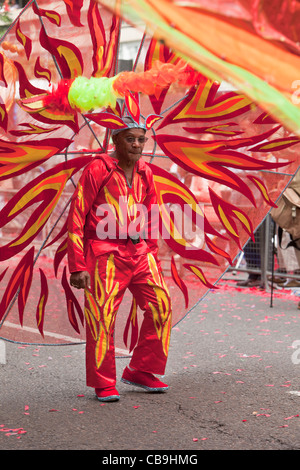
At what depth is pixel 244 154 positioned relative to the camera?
17.0 feet

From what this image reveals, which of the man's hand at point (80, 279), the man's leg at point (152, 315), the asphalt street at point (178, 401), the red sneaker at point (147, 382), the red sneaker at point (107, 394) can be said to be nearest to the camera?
the asphalt street at point (178, 401)

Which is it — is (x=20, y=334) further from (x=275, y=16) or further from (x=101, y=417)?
(x=275, y=16)

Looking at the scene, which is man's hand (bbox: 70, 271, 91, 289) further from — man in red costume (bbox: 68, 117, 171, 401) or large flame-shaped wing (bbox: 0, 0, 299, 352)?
large flame-shaped wing (bbox: 0, 0, 299, 352)

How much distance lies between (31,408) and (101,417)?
0.50 meters

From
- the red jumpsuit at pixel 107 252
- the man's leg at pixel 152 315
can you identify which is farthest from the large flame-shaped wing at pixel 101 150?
the man's leg at pixel 152 315

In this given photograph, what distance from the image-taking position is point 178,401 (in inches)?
183

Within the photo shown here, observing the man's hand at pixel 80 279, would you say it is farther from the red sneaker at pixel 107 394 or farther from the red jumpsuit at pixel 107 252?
the red sneaker at pixel 107 394

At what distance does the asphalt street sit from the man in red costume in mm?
366

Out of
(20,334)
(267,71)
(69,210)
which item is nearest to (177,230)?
(69,210)

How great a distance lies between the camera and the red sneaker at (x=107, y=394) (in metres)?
4.58

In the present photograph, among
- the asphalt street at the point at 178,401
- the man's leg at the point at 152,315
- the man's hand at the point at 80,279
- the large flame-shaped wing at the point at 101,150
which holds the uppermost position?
the large flame-shaped wing at the point at 101,150

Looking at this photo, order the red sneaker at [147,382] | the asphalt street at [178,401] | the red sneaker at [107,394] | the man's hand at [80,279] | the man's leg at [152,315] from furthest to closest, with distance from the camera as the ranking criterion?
the red sneaker at [147,382] < the man's leg at [152,315] < the red sneaker at [107,394] < the man's hand at [80,279] < the asphalt street at [178,401]

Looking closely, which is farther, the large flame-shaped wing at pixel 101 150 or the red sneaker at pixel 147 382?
the red sneaker at pixel 147 382

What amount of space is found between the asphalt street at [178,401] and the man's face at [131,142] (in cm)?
159
